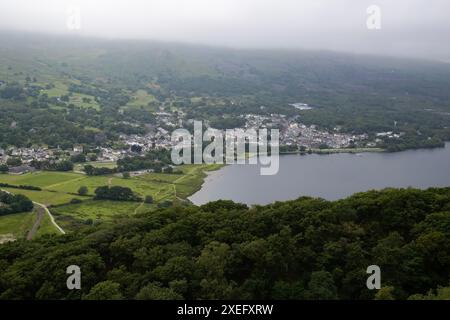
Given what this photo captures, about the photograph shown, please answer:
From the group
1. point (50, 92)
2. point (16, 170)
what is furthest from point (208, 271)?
point (50, 92)

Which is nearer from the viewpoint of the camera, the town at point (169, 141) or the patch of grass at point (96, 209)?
the patch of grass at point (96, 209)

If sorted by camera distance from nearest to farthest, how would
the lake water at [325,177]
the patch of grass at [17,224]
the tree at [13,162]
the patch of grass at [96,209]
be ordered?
the patch of grass at [17,224] → the patch of grass at [96,209] → the lake water at [325,177] → the tree at [13,162]

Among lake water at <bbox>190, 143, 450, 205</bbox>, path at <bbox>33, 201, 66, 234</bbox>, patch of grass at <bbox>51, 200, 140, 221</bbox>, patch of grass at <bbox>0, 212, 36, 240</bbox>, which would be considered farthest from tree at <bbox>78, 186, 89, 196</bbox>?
lake water at <bbox>190, 143, 450, 205</bbox>

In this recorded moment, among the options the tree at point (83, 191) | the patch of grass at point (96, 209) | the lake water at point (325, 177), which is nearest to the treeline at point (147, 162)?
the lake water at point (325, 177)

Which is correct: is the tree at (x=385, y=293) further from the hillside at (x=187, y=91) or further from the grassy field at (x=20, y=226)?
the hillside at (x=187, y=91)

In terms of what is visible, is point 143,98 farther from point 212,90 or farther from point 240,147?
point 240,147

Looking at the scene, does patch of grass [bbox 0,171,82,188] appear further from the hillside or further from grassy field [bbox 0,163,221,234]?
the hillside

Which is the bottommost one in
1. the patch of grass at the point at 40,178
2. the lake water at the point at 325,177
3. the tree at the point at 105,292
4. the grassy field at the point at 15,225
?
the lake water at the point at 325,177
